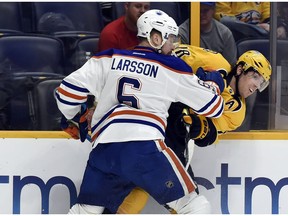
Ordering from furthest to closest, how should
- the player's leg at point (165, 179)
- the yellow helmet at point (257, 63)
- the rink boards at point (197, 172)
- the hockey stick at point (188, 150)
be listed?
the rink boards at point (197, 172)
the yellow helmet at point (257, 63)
the hockey stick at point (188, 150)
the player's leg at point (165, 179)

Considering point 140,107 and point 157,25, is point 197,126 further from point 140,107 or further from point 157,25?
point 157,25

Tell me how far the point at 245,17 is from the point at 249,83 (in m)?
0.41

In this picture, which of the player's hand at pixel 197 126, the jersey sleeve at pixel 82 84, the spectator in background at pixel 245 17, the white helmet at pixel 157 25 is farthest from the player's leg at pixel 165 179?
the spectator in background at pixel 245 17

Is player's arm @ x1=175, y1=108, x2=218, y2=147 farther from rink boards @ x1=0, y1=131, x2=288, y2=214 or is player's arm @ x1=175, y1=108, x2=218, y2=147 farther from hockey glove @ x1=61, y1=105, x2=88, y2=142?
hockey glove @ x1=61, y1=105, x2=88, y2=142

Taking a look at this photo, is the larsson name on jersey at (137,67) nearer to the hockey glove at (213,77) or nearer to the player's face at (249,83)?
the hockey glove at (213,77)

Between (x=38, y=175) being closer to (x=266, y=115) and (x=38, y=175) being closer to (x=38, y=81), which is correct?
(x=38, y=81)

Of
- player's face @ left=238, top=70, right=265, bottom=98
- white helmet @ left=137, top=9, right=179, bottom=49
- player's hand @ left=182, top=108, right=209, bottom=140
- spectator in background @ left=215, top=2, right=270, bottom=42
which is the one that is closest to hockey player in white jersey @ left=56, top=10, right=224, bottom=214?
white helmet @ left=137, top=9, right=179, bottom=49

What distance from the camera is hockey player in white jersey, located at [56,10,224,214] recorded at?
370 cm

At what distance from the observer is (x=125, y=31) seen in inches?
164

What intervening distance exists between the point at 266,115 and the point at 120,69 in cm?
90

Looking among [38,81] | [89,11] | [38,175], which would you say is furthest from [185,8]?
[38,175]

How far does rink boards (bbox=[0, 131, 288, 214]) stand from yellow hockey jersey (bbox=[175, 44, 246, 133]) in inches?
6.9

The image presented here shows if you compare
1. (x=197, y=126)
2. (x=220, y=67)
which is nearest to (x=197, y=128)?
(x=197, y=126)

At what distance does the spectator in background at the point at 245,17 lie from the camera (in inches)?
165
